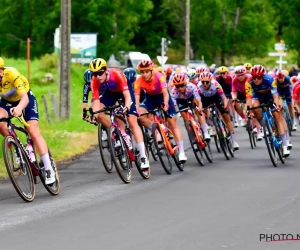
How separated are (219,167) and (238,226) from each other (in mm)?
6856

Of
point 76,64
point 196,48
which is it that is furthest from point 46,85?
point 196,48

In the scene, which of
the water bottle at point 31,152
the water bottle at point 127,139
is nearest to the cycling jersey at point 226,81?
the water bottle at point 127,139

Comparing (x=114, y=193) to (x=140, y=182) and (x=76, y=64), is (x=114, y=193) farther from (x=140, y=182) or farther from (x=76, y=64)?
(x=76, y=64)

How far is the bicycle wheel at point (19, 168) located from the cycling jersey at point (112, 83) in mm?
2498

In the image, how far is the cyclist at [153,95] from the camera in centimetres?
1556

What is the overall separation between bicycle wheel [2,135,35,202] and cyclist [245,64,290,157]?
5.79m

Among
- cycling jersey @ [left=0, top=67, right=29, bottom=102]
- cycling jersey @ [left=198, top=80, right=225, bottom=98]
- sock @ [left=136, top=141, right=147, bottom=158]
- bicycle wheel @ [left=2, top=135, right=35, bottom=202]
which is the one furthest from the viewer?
cycling jersey @ [left=198, top=80, right=225, bottom=98]

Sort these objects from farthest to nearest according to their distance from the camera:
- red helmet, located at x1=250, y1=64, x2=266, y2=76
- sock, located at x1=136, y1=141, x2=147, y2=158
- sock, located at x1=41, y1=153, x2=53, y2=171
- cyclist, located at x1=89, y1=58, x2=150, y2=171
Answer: red helmet, located at x1=250, y1=64, x2=266, y2=76 < sock, located at x1=136, y1=141, x2=147, y2=158 < cyclist, located at x1=89, y1=58, x2=150, y2=171 < sock, located at x1=41, y1=153, x2=53, y2=171

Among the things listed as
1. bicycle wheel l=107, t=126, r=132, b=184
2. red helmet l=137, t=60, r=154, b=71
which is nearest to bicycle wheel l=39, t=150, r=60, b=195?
bicycle wheel l=107, t=126, r=132, b=184

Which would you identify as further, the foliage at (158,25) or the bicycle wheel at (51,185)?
the foliage at (158,25)

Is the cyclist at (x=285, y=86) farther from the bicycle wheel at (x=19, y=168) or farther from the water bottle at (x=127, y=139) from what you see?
the bicycle wheel at (x=19, y=168)

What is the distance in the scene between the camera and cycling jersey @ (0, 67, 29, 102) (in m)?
12.1

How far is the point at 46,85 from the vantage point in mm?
47281

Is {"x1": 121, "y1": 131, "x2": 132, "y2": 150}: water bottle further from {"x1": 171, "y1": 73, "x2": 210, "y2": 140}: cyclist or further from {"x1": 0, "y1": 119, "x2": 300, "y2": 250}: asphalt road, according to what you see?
{"x1": 171, "y1": 73, "x2": 210, "y2": 140}: cyclist
